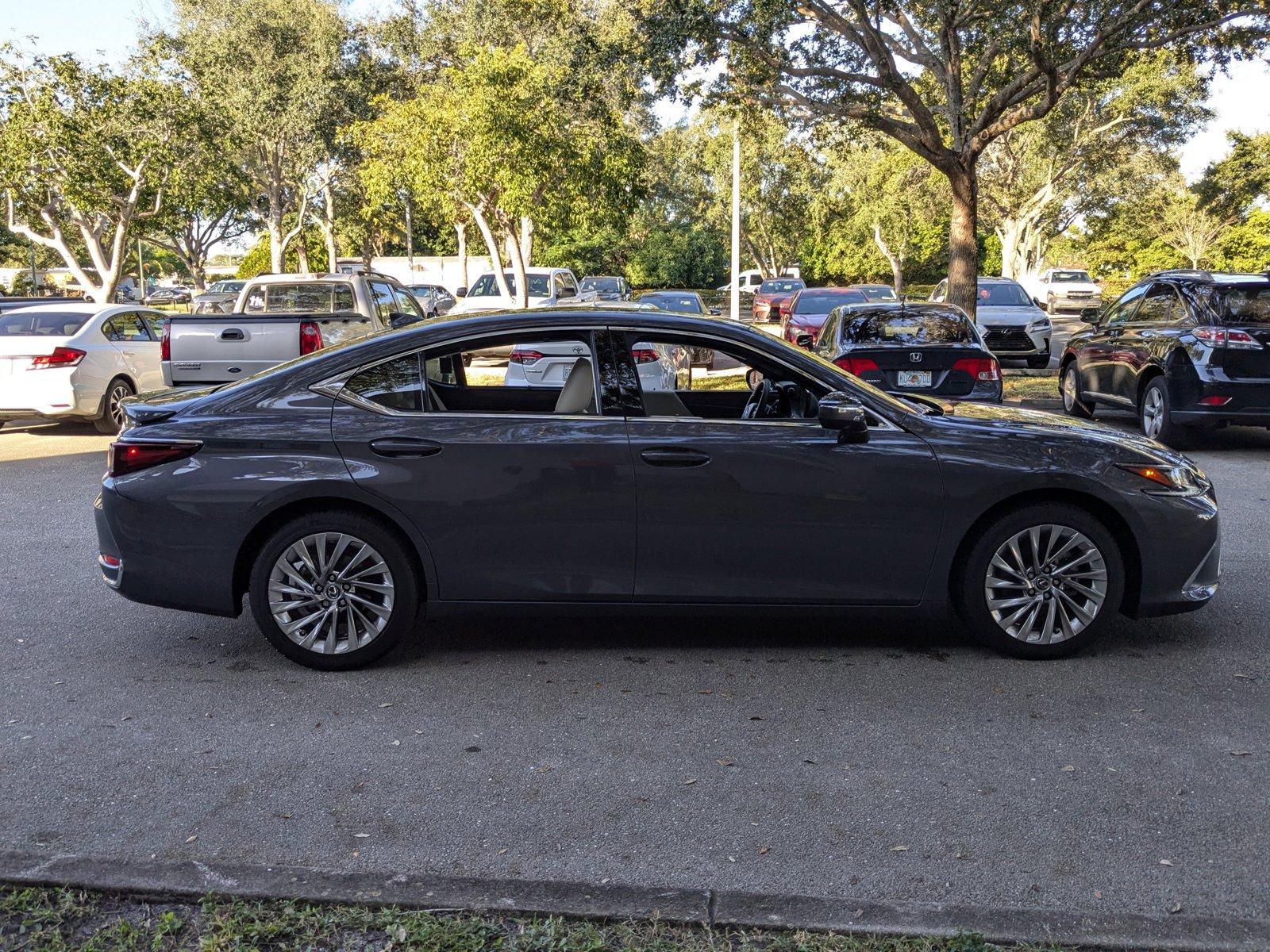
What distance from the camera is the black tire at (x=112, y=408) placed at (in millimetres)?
13633

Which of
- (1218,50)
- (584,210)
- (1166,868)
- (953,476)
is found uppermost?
(1218,50)

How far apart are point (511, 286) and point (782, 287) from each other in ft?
46.8

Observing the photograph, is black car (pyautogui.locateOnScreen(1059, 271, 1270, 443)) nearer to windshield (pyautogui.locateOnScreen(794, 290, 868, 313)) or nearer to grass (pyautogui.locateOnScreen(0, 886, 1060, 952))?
grass (pyautogui.locateOnScreen(0, 886, 1060, 952))

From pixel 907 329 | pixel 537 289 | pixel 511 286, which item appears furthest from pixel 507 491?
pixel 511 286

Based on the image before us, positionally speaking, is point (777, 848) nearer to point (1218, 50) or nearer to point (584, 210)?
point (1218, 50)

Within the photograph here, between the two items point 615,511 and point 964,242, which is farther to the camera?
point 964,242

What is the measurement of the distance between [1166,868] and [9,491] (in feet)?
31.6

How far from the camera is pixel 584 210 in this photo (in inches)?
1017

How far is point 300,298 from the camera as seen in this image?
50.9 ft

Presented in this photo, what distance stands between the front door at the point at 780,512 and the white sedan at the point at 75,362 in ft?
33.3

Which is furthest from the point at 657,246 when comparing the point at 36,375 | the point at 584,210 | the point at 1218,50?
the point at 36,375

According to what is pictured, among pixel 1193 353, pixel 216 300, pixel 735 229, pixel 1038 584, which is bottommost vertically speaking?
pixel 1038 584

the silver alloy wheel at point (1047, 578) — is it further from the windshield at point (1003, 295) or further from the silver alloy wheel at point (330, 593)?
the windshield at point (1003, 295)

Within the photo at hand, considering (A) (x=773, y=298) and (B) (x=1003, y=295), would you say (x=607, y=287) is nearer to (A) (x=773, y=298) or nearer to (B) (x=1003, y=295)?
(A) (x=773, y=298)
